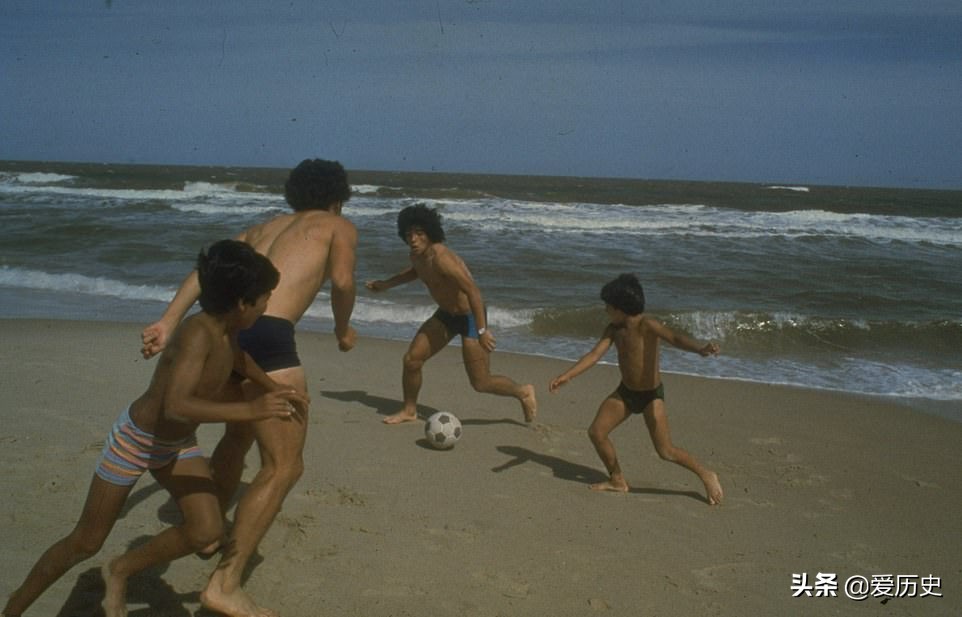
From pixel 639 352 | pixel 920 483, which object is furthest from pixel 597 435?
pixel 920 483

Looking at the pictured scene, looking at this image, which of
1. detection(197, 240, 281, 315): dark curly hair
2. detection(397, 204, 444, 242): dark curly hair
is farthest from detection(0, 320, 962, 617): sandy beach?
detection(397, 204, 444, 242): dark curly hair

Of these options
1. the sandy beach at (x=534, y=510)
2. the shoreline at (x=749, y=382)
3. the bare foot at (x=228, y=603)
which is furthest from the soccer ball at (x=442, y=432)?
A: the shoreline at (x=749, y=382)

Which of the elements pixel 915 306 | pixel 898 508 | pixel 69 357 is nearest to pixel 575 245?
pixel 915 306

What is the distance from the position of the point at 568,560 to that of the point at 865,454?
10.3 ft

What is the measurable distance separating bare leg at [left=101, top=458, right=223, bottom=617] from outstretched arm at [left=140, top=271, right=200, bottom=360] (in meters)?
0.51

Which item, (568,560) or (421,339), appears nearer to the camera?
(568,560)

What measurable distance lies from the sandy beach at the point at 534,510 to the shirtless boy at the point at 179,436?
408 millimetres

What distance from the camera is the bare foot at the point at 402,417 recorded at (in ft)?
21.6

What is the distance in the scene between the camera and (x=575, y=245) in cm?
2056

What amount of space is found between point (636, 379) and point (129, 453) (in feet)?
9.88

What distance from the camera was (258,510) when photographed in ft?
11.5

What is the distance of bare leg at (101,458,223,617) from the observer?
3258mm

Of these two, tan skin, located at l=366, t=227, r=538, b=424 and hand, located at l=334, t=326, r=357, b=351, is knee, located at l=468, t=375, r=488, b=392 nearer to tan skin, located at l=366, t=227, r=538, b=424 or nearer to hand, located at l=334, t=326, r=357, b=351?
tan skin, located at l=366, t=227, r=538, b=424

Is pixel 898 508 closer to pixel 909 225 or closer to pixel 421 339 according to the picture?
pixel 421 339
